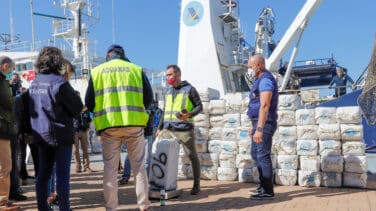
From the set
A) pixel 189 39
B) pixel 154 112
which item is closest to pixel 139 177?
pixel 154 112

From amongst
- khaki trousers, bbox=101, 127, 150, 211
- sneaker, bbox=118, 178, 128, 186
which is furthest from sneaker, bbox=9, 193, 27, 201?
khaki trousers, bbox=101, 127, 150, 211

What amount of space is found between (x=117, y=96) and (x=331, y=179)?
12.5 feet

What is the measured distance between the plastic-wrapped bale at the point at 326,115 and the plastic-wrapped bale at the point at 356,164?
0.61 meters

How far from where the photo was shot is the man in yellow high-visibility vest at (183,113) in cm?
555

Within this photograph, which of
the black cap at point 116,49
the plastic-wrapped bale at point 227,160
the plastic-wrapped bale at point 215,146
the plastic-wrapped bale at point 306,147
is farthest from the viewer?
the plastic-wrapped bale at point 215,146

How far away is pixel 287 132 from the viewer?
6.22 metres

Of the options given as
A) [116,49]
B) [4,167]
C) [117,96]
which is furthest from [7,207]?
[116,49]

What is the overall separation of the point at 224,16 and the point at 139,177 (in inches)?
617

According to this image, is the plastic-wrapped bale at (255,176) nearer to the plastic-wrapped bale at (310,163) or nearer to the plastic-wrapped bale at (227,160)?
the plastic-wrapped bale at (227,160)

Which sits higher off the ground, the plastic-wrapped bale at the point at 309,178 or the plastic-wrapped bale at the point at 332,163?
the plastic-wrapped bale at the point at 332,163

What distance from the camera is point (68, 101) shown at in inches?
143

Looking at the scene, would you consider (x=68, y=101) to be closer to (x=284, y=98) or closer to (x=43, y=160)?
(x=43, y=160)

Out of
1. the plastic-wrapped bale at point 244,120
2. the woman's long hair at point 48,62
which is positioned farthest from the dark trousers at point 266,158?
the woman's long hair at point 48,62

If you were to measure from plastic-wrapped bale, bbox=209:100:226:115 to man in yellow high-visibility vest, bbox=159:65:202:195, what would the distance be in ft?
4.26
